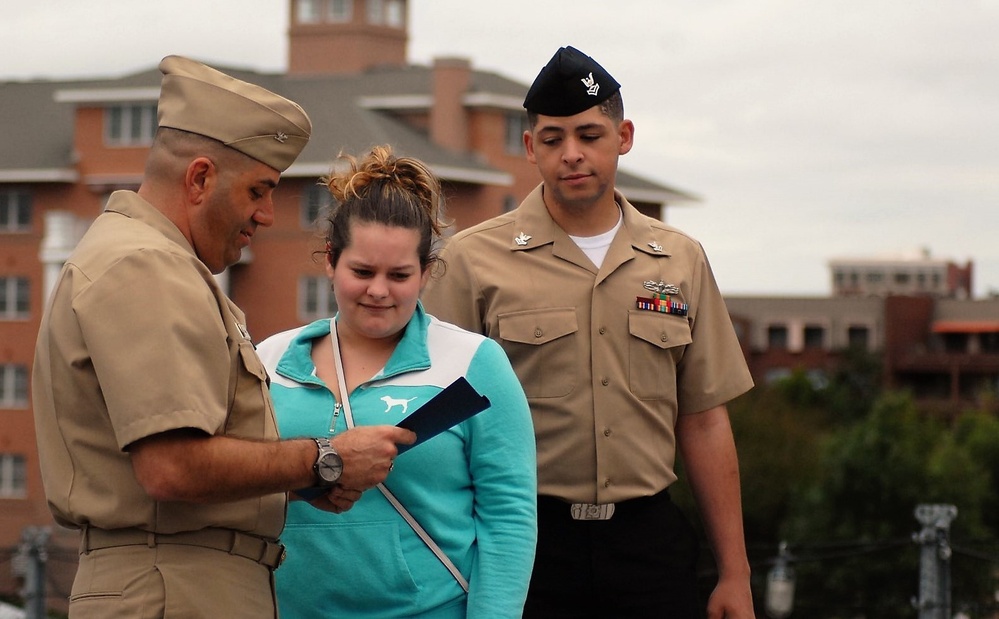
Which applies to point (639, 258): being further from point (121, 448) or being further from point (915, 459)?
point (915, 459)

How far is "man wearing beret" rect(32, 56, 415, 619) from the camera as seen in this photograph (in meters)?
3.08

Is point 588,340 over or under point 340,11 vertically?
under

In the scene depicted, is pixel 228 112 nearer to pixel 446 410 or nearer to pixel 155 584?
pixel 446 410

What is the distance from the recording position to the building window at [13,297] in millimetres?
48406

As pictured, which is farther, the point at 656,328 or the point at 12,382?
the point at 12,382

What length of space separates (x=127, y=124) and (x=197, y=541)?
1768 inches

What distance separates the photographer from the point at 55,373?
3.17 meters

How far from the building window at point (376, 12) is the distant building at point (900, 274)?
64.6 meters

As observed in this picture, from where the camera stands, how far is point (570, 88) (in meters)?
4.50

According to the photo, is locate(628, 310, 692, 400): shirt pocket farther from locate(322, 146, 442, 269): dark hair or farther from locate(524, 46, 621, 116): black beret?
locate(322, 146, 442, 269): dark hair

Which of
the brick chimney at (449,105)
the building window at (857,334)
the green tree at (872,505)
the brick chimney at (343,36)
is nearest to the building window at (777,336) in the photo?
the building window at (857,334)

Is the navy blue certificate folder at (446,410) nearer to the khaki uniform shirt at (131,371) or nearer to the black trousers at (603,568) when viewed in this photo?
the khaki uniform shirt at (131,371)

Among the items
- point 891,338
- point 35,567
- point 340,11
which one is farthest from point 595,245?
point 891,338

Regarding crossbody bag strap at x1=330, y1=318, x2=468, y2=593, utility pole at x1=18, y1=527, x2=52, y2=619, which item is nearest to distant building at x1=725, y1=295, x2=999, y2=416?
utility pole at x1=18, y1=527, x2=52, y2=619
